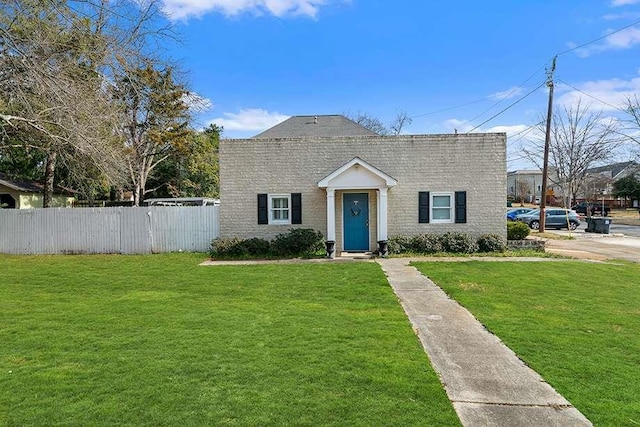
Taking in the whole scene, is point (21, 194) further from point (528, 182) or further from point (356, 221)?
point (528, 182)

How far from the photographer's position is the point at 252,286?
977 cm

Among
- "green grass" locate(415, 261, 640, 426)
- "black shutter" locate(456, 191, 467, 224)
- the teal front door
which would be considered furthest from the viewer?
the teal front door

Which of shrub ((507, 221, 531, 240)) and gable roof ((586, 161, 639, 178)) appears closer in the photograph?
shrub ((507, 221, 531, 240))

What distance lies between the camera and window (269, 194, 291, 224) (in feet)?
52.4

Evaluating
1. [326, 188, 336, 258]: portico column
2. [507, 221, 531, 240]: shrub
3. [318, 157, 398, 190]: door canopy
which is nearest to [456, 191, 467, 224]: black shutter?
[318, 157, 398, 190]: door canopy

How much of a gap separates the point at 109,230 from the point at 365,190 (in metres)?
9.81

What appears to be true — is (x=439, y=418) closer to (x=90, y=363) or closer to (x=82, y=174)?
(x=90, y=363)

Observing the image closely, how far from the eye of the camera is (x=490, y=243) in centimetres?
1538

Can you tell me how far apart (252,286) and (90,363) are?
5054 millimetres

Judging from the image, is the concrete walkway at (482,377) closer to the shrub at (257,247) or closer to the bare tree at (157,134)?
the shrub at (257,247)

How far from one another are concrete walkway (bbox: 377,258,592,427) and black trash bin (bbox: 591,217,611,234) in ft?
79.9

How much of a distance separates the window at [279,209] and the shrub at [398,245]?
12.5 feet

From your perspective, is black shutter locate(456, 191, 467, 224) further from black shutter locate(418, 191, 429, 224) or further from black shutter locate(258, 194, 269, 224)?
black shutter locate(258, 194, 269, 224)

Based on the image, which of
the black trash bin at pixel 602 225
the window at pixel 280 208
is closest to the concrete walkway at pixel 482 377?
the window at pixel 280 208
